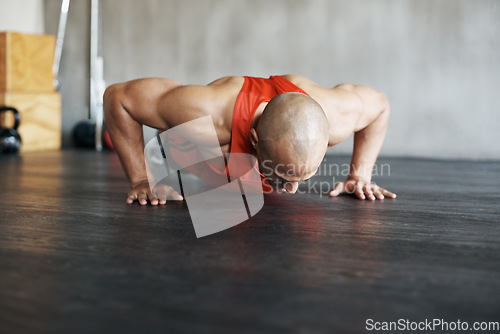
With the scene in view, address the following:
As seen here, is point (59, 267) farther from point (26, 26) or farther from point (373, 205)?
point (26, 26)

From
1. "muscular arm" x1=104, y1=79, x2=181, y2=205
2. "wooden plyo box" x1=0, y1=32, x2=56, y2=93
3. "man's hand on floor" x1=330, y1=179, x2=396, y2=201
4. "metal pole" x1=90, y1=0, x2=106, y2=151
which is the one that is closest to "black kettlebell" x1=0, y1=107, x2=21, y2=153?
"wooden plyo box" x1=0, y1=32, x2=56, y2=93

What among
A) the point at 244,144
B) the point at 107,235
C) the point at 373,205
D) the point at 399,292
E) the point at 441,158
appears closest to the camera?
the point at 399,292

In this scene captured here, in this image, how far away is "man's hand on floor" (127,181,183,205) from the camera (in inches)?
67.9

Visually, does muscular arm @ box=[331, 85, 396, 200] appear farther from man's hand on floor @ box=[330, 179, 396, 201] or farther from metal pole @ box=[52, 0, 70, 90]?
metal pole @ box=[52, 0, 70, 90]

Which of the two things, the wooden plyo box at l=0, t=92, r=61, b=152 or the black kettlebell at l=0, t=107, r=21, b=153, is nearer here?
the black kettlebell at l=0, t=107, r=21, b=153

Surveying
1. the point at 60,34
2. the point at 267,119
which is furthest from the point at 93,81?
the point at 267,119

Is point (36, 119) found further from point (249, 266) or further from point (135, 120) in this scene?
point (249, 266)

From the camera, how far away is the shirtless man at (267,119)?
1370 mm

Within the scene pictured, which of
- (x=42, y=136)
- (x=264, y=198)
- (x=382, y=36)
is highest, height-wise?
(x=382, y=36)

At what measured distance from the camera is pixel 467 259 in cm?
110

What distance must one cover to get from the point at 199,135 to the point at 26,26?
3.65 metres

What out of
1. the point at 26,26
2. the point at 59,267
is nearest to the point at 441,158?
the point at 59,267

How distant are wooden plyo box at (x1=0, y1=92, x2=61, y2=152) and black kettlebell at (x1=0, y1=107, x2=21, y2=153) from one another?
11cm

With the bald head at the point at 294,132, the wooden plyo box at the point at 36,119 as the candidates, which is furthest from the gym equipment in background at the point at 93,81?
the bald head at the point at 294,132
